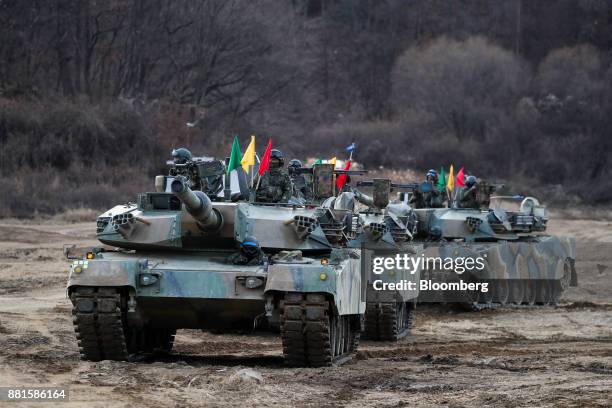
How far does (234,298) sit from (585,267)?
20253 mm

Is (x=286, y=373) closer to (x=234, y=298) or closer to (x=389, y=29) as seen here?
(x=234, y=298)

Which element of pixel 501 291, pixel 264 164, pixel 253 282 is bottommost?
pixel 501 291

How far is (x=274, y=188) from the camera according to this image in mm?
17141

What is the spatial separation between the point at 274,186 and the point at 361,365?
3.08m

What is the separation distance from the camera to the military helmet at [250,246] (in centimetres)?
1455

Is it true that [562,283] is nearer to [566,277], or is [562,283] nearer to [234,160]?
A: [566,277]

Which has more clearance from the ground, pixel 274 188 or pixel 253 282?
pixel 274 188

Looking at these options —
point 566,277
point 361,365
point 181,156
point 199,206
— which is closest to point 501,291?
point 566,277

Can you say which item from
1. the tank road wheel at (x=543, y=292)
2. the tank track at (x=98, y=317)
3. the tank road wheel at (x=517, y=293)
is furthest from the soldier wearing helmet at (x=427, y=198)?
the tank track at (x=98, y=317)

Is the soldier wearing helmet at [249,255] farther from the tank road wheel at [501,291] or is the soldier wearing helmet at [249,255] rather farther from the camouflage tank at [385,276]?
the tank road wheel at [501,291]

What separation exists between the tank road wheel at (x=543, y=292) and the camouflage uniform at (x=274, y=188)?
11672mm

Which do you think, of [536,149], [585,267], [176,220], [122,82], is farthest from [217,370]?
[536,149]

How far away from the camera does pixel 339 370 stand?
14.0 meters

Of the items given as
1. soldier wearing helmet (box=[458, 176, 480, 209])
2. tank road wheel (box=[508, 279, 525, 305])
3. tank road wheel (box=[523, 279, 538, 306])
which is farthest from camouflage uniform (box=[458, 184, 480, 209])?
tank road wheel (box=[523, 279, 538, 306])
